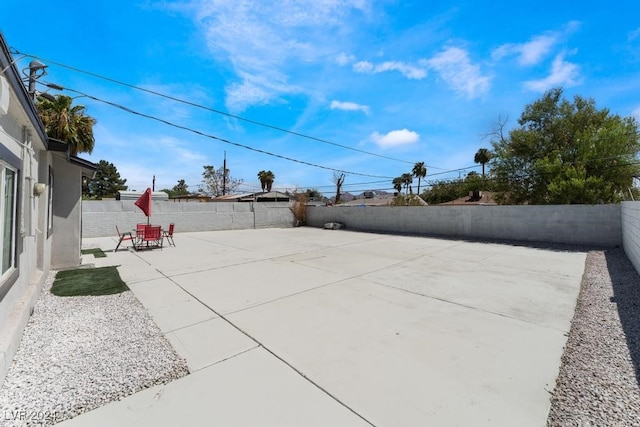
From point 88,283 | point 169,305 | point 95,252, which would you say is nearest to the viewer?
point 169,305

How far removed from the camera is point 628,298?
13.9 feet

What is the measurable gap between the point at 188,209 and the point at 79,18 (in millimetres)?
10192

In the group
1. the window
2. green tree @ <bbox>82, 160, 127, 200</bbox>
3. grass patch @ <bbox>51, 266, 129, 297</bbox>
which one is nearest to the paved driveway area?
grass patch @ <bbox>51, 266, 129, 297</bbox>

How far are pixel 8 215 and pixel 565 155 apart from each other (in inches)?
687

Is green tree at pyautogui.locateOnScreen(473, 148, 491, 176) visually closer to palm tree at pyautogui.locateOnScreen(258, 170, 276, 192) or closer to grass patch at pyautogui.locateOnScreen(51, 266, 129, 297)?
palm tree at pyautogui.locateOnScreen(258, 170, 276, 192)

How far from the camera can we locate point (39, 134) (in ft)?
13.3

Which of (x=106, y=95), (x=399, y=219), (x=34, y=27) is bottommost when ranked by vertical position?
(x=399, y=219)

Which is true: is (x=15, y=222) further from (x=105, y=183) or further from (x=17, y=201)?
(x=105, y=183)

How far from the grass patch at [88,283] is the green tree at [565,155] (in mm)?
14563

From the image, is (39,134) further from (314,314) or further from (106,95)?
(106,95)

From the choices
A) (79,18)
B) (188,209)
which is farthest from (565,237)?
(188,209)

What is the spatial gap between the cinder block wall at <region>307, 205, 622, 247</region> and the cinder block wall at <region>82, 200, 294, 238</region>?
208 inches

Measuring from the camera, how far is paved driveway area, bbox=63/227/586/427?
1968 millimetres

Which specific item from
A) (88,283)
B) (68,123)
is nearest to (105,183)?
(68,123)
